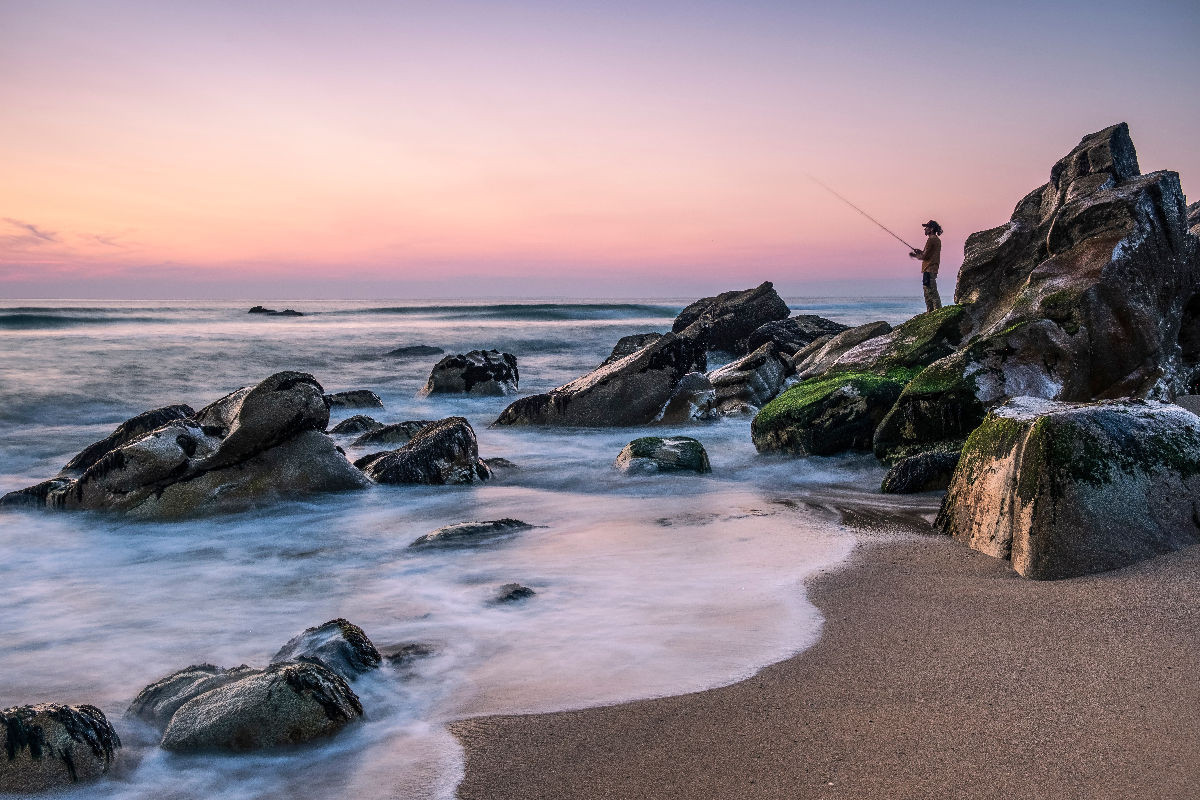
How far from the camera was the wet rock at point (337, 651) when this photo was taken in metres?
3.35

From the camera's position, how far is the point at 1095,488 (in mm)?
3848

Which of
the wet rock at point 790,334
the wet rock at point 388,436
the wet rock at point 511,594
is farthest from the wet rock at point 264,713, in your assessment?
the wet rock at point 790,334

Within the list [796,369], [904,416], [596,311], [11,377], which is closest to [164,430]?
[904,416]

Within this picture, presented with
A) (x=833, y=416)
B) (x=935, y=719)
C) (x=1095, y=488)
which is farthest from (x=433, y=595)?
(x=833, y=416)

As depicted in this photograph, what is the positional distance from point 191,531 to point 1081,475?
553 cm

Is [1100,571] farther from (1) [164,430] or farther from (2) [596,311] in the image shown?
(2) [596,311]

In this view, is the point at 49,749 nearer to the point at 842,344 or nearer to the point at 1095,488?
the point at 1095,488

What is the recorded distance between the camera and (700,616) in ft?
12.7

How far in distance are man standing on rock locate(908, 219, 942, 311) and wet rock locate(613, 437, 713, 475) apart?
735 centimetres

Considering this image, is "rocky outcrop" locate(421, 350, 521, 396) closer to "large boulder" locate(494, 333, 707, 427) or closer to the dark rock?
"large boulder" locate(494, 333, 707, 427)

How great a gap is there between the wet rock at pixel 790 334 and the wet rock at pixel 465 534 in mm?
10172

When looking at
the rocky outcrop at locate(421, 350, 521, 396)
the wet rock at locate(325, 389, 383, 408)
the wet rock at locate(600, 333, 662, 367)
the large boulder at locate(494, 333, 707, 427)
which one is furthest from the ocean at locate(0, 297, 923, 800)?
the wet rock at locate(600, 333, 662, 367)

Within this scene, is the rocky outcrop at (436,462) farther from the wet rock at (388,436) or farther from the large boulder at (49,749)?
the large boulder at (49,749)

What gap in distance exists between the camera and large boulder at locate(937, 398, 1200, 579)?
3.82 meters
